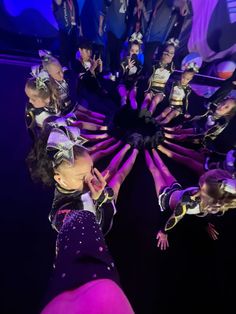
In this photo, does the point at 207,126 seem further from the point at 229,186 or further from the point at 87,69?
the point at 87,69

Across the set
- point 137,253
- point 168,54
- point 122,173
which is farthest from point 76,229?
point 168,54

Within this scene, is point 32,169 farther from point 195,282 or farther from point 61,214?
point 195,282

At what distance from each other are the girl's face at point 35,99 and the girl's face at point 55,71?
42 cm

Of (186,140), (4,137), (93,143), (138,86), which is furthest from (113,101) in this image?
(4,137)

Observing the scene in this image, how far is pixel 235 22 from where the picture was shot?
160 inches

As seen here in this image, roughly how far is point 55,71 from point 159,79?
1487mm

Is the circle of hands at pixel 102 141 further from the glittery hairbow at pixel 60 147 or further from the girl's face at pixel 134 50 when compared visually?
the glittery hairbow at pixel 60 147

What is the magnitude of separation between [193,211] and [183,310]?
2.40 feet

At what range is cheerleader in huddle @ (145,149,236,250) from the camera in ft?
5.27

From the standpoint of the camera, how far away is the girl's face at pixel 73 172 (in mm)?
1517

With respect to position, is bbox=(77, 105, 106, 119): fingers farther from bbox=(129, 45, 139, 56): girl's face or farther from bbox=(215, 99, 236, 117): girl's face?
bbox=(215, 99, 236, 117): girl's face

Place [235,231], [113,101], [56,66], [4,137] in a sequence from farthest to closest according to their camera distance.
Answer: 1. [113,101]
2. [4,137]
3. [56,66]
4. [235,231]

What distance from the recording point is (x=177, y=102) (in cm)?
338

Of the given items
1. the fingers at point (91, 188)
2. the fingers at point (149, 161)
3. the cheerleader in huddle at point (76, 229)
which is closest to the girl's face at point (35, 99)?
the cheerleader in huddle at point (76, 229)
